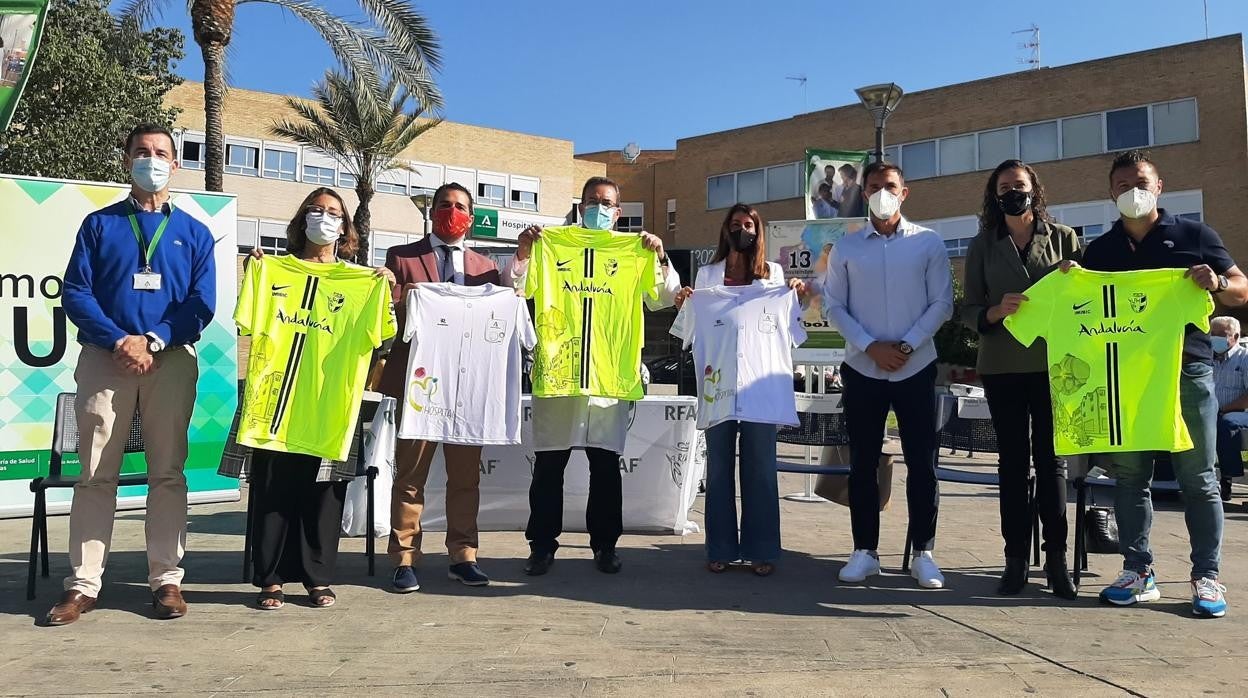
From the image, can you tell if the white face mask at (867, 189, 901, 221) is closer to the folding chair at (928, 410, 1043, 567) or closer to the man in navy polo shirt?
the man in navy polo shirt

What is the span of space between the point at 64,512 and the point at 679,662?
6.24 meters

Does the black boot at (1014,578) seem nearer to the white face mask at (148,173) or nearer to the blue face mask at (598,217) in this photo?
the blue face mask at (598,217)

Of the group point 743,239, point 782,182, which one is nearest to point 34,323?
point 743,239

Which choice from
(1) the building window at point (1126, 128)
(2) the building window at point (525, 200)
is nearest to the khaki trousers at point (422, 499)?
(1) the building window at point (1126, 128)

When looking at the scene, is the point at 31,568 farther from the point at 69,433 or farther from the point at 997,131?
the point at 997,131

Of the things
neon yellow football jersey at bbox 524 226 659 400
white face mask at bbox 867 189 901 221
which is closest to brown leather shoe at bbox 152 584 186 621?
neon yellow football jersey at bbox 524 226 659 400

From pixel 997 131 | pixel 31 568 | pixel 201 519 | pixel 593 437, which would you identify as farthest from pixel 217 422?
pixel 997 131

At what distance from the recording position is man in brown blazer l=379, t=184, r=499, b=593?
516 centimetres

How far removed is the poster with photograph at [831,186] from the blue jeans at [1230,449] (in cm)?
652

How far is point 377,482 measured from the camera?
22.5 ft

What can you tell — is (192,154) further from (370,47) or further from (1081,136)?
(1081,136)

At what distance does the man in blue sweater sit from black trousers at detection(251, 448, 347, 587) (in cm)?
40

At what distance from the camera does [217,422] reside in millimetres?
8125

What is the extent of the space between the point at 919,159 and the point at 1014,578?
34.1m
